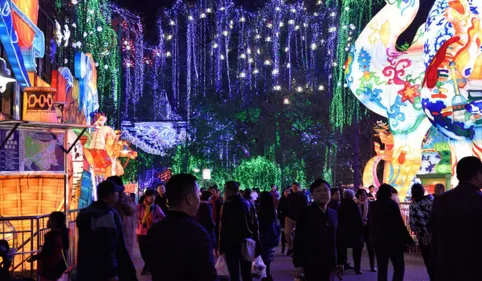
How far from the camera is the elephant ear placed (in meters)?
19.3

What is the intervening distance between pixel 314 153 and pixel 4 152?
27.2 m

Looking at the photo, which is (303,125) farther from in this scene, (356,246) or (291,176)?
(356,246)

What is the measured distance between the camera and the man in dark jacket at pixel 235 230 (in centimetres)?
1084

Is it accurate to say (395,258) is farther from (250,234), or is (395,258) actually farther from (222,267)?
(222,267)

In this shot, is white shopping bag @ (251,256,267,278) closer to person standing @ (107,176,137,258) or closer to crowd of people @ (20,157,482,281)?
crowd of people @ (20,157,482,281)

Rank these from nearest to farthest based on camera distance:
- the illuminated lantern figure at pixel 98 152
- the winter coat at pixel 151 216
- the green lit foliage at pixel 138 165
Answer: the winter coat at pixel 151 216, the illuminated lantern figure at pixel 98 152, the green lit foliage at pixel 138 165

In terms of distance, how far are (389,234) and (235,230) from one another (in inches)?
88.2

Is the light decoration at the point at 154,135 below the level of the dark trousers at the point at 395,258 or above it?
above

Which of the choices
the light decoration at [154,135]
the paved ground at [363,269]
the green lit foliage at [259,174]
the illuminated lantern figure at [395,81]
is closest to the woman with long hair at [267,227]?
the paved ground at [363,269]

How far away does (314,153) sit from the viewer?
1577 inches

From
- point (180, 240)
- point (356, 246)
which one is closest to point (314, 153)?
point (356, 246)

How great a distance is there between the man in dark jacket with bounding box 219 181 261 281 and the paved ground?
150 inches

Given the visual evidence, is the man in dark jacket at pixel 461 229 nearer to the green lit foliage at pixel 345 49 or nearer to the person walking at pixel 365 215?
the person walking at pixel 365 215

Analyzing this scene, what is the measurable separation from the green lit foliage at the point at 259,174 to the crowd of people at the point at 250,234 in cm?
2185
